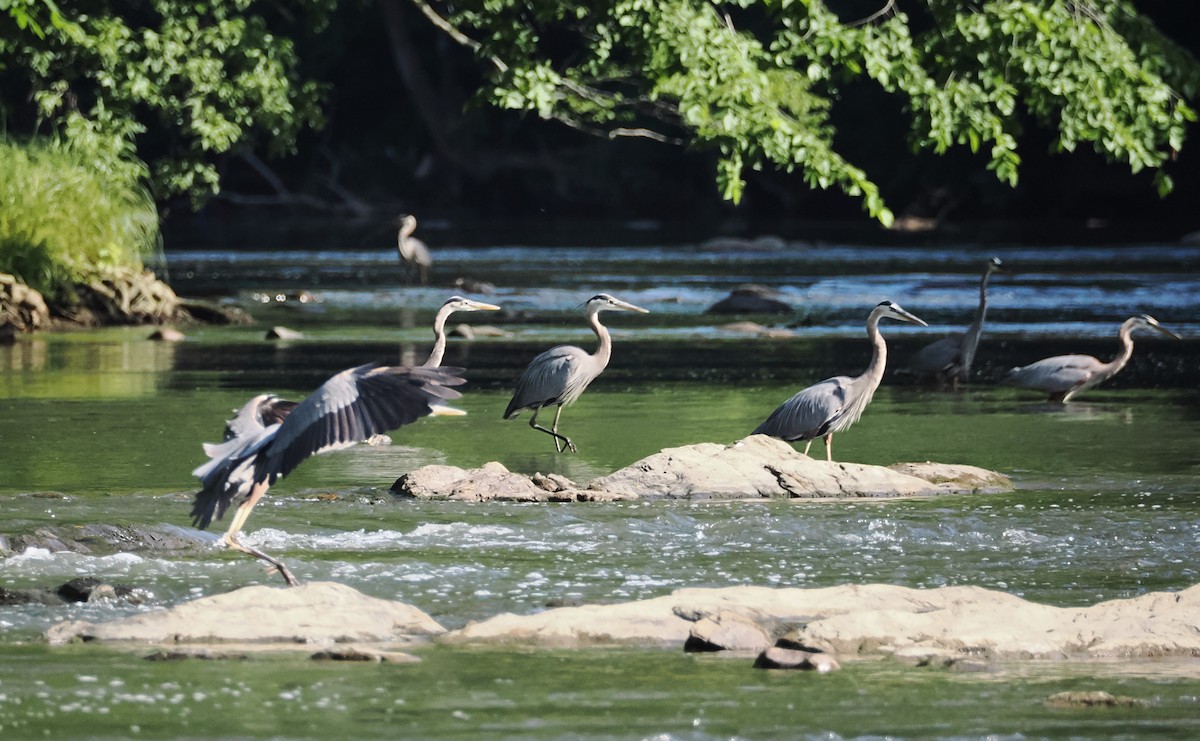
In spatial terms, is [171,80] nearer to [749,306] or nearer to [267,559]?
[749,306]

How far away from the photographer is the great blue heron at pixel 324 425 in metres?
7.20

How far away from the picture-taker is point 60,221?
21.7m

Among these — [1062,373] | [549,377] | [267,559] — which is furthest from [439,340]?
[267,559]

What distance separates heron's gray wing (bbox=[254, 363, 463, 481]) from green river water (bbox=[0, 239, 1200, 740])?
2.37ft

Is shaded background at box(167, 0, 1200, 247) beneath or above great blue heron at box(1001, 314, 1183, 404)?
above

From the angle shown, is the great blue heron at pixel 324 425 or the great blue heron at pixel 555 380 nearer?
the great blue heron at pixel 324 425

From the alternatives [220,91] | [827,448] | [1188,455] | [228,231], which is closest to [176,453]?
[827,448]

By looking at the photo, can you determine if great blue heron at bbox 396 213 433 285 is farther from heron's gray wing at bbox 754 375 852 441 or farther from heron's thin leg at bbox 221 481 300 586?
heron's thin leg at bbox 221 481 300 586

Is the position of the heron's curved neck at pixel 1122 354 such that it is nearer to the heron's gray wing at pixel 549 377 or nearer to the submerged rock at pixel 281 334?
the heron's gray wing at pixel 549 377

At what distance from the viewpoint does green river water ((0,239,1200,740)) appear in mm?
5773

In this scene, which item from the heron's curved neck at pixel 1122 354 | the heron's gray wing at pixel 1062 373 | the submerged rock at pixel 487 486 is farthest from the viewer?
the heron's curved neck at pixel 1122 354

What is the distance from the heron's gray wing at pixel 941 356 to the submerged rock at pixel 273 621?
9.98 m

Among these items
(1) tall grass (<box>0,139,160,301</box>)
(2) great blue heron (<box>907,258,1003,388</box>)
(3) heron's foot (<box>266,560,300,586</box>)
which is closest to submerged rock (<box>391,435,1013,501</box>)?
(3) heron's foot (<box>266,560,300,586</box>)

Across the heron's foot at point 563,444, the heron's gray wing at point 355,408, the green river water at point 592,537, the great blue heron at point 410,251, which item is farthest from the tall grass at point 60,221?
the heron's gray wing at point 355,408
